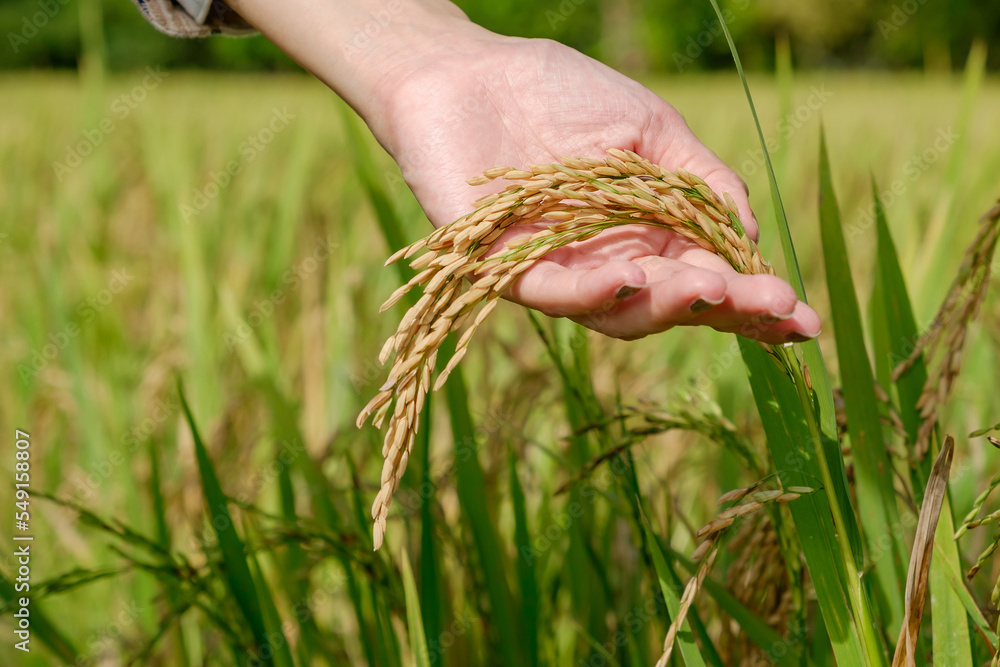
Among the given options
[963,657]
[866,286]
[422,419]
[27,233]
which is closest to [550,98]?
[422,419]

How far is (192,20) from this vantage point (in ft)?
4.02

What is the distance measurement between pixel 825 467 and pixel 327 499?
0.75 meters

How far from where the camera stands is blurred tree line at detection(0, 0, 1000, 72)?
20.4 metres

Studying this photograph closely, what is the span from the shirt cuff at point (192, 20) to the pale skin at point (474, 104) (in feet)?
0.56

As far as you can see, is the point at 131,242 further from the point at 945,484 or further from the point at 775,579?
the point at 945,484

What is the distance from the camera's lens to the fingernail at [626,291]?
1.82 feet
